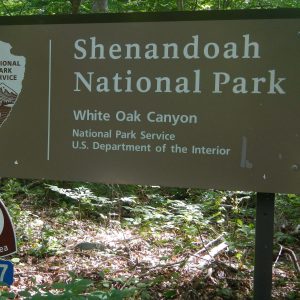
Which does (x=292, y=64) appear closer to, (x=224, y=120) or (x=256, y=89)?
(x=256, y=89)

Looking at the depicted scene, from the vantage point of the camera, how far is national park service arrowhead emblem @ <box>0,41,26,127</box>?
3182 millimetres

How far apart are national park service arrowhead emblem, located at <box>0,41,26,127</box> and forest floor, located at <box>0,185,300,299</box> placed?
1.24m

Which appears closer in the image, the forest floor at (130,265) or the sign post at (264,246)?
the sign post at (264,246)

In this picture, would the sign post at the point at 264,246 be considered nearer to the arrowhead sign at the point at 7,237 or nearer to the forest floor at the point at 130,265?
the forest floor at the point at 130,265

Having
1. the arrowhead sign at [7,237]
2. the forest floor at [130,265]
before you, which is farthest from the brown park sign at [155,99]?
the forest floor at [130,265]

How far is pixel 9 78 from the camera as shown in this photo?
320 centimetres

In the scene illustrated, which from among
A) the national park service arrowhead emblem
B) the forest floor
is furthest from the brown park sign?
the forest floor

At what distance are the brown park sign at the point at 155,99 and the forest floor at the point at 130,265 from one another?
868 mm

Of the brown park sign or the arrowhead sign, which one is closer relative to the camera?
the arrowhead sign

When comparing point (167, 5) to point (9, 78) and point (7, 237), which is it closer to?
point (9, 78)

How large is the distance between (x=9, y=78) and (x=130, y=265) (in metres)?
2.33

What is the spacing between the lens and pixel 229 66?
9.31ft

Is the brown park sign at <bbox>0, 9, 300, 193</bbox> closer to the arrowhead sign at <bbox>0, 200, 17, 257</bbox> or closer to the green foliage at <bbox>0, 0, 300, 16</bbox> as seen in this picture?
the arrowhead sign at <bbox>0, 200, 17, 257</bbox>

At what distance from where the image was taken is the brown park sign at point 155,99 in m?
2.79
